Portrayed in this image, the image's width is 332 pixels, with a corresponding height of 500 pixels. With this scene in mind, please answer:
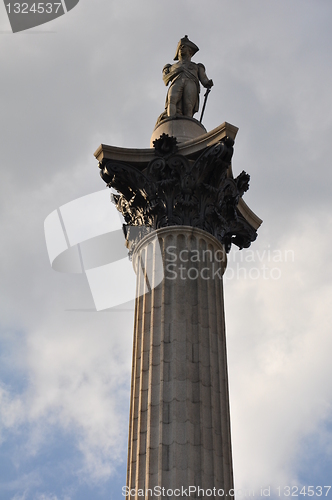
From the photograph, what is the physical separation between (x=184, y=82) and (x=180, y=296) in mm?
10393

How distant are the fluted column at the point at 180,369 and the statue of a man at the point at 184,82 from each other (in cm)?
674

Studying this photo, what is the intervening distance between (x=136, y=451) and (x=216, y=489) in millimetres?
2203

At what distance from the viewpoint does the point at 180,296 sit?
20.1 m

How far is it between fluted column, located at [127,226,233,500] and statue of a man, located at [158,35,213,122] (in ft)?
22.1

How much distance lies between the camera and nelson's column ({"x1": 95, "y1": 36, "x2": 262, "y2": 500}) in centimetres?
1711

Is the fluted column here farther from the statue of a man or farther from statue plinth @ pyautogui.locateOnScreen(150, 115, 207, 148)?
the statue of a man

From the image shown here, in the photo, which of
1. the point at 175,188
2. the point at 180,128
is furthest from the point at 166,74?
the point at 175,188

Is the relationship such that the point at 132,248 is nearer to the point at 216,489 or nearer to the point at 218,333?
the point at 218,333

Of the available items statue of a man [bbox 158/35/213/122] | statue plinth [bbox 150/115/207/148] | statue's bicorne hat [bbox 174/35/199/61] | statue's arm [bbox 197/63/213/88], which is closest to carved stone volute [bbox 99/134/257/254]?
statue plinth [bbox 150/115/207/148]

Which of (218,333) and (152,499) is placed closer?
(152,499)

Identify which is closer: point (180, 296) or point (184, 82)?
point (180, 296)

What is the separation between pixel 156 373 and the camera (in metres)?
18.6

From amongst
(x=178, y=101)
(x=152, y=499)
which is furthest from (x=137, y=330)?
(x=178, y=101)

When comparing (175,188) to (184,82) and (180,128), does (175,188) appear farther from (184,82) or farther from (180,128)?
(184,82)
